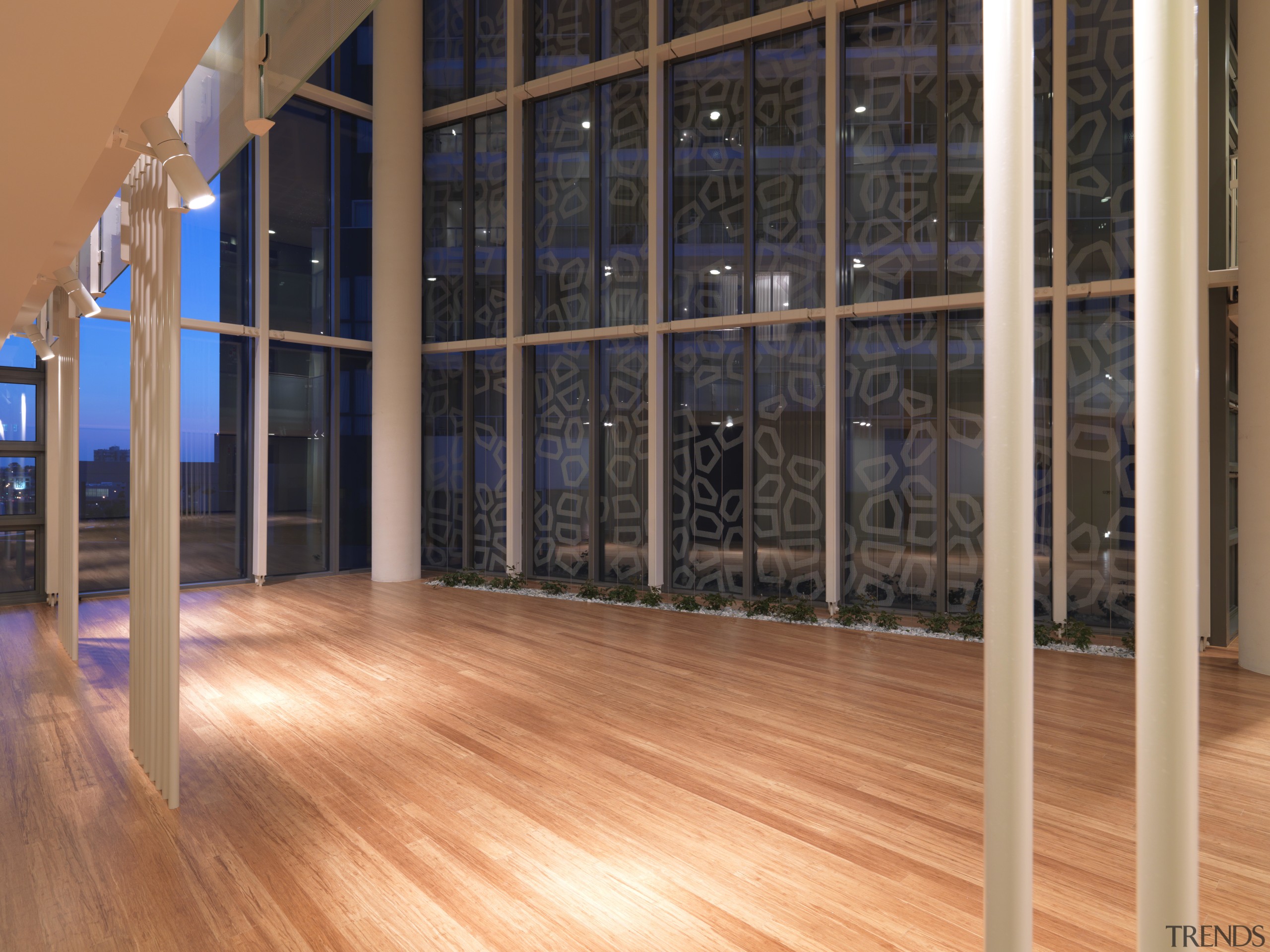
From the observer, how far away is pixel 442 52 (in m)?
11.6

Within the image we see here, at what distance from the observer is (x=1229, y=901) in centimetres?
299

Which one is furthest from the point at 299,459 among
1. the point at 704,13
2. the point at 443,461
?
the point at 704,13

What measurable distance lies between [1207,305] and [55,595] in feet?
41.0

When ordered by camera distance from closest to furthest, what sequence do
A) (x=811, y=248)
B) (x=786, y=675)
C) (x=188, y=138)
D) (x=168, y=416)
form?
(x=188, y=138), (x=168, y=416), (x=786, y=675), (x=811, y=248)

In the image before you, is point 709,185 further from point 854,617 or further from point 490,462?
point 854,617

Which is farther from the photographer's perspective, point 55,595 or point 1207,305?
point 55,595

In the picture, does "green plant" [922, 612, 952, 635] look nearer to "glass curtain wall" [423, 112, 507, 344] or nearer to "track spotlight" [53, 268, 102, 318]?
"glass curtain wall" [423, 112, 507, 344]

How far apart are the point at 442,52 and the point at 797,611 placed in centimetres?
950

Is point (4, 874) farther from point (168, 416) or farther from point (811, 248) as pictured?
point (811, 248)

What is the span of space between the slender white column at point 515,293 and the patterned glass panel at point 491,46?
0.52ft

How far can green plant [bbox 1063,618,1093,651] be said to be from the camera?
712 cm

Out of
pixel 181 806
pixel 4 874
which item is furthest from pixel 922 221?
pixel 4 874

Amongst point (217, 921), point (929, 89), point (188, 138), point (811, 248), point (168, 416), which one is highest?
point (929, 89)

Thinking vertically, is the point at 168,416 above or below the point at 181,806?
above
